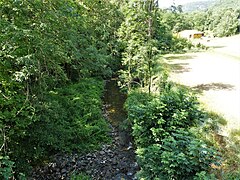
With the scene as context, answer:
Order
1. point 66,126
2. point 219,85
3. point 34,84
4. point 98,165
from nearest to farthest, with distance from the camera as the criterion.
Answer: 1. point 34,84
2. point 98,165
3. point 66,126
4. point 219,85

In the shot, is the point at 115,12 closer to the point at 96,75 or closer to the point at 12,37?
the point at 96,75

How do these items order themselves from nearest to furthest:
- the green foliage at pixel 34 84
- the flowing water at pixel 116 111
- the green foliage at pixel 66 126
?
the green foliage at pixel 34 84 < the green foliage at pixel 66 126 < the flowing water at pixel 116 111

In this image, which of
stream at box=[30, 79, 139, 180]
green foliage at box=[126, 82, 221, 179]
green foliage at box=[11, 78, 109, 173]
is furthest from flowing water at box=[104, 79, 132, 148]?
green foliage at box=[126, 82, 221, 179]

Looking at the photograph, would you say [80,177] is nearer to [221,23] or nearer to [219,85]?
[219,85]

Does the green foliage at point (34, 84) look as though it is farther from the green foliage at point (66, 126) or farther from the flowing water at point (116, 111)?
the flowing water at point (116, 111)

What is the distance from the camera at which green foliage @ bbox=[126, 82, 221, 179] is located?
4.22 meters

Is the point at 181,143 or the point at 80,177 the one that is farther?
the point at 80,177

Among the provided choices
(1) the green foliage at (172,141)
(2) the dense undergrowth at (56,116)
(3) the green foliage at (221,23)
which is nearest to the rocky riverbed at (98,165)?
(2) the dense undergrowth at (56,116)

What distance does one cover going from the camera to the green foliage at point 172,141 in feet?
13.8

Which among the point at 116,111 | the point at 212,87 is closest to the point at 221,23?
the point at 212,87

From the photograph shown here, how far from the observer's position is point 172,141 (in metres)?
4.85

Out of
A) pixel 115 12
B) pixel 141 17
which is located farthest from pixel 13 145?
pixel 115 12

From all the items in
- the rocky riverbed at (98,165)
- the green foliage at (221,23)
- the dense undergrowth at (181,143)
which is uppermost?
the green foliage at (221,23)

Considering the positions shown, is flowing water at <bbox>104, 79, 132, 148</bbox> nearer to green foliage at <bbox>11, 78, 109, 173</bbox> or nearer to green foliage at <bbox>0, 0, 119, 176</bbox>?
green foliage at <bbox>11, 78, 109, 173</bbox>
